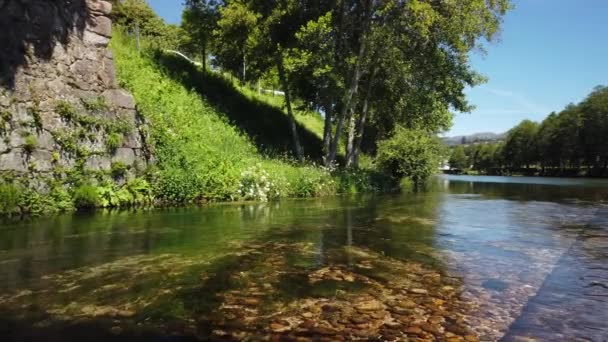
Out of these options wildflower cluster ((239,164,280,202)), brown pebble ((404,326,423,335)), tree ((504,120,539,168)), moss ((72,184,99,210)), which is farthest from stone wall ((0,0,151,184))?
tree ((504,120,539,168))

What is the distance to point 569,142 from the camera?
9075 centimetres

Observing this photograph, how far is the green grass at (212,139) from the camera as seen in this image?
58.9 feet

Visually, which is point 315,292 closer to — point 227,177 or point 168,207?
point 168,207

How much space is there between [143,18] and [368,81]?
70.4 ft

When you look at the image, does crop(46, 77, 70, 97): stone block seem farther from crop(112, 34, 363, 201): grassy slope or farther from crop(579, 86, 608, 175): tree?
crop(579, 86, 608, 175): tree

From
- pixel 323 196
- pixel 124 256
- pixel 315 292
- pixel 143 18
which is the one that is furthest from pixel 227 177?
pixel 143 18

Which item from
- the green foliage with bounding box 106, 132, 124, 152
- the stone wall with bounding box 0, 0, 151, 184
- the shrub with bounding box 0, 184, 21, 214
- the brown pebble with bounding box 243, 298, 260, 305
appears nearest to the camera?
the brown pebble with bounding box 243, 298, 260, 305

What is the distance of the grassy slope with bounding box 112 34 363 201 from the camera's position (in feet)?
58.7

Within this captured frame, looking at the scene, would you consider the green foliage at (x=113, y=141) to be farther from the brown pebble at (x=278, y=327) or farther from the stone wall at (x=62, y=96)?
the brown pebble at (x=278, y=327)

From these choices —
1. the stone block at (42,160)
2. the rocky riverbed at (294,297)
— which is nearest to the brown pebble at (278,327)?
the rocky riverbed at (294,297)

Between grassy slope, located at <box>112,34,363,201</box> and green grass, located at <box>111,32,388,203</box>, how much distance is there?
0.04 metres

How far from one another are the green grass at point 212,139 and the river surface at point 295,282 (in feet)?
17.1

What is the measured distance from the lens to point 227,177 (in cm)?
1905

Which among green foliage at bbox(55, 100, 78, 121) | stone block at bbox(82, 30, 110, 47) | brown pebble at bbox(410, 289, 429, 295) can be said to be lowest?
brown pebble at bbox(410, 289, 429, 295)
